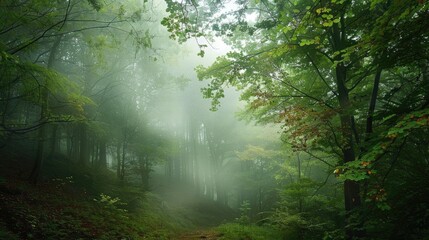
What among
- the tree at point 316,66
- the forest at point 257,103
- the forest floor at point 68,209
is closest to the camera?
the forest at point 257,103

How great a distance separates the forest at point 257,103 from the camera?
4410 mm

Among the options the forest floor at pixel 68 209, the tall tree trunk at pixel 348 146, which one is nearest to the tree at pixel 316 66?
the tall tree trunk at pixel 348 146

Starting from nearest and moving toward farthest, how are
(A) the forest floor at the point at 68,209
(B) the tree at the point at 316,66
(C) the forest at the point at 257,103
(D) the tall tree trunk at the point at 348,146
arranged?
(C) the forest at the point at 257,103 → (B) the tree at the point at 316,66 → (D) the tall tree trunk at the point at 348,146 → (A) the forest floor at the point at 68,209

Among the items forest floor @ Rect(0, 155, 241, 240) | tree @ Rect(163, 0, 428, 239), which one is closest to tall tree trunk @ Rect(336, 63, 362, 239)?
tree @ Rect(163, 0, 428, 239)

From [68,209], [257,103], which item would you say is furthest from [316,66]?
[68,209]

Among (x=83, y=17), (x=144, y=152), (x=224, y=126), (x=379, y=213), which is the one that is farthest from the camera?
(x=224, y=126)

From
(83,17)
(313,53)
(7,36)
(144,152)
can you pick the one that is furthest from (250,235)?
(7,36)

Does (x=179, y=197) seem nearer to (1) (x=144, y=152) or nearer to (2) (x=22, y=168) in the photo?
(1) (x=144, y=152)

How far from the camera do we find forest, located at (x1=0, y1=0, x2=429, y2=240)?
4.41 m

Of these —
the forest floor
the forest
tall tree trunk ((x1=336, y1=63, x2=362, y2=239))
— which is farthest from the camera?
the forest floor

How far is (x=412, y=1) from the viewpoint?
3346 millimetres

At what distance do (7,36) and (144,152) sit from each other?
986 centimetres

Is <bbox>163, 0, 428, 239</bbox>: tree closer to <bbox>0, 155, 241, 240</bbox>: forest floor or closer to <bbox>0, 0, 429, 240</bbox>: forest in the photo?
<bbox>0, 0, 429, 240</bbox>: forest

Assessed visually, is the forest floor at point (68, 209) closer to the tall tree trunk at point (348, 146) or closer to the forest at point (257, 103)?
the forest at point (257, 103)
